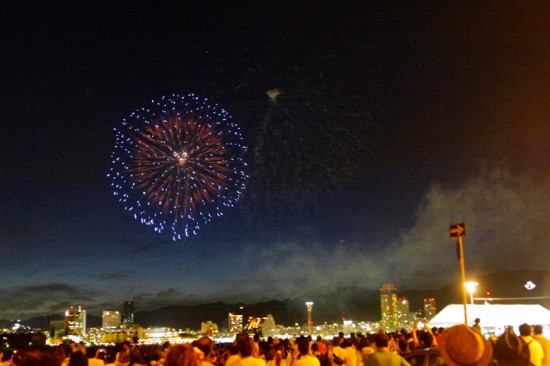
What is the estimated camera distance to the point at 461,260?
58.5ft

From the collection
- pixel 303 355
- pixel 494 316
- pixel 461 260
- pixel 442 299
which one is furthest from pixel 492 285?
pixel 303 355

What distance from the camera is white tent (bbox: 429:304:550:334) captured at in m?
25.4

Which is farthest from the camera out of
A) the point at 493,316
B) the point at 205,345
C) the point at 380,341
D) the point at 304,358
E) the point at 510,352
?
the point at 493,316

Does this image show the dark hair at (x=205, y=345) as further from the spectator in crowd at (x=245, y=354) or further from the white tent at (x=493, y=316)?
the white tent at (x=493, y=316)

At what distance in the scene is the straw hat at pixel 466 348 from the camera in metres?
3.83

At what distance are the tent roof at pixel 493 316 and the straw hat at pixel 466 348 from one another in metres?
22.4

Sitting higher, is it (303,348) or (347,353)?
(303,348)

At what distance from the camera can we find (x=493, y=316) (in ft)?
83.9

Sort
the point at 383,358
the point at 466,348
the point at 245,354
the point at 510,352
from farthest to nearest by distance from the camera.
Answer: the point at 383,358, the point at 245,354, the point at 510,352, the point at 466,348

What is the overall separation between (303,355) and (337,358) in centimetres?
391

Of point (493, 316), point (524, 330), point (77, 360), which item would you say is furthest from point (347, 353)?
point (493, 316)

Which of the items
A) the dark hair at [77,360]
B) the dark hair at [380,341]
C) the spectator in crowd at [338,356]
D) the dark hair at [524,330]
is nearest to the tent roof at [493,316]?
the spectator in crowd at [338,356]

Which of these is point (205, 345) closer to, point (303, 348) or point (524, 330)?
point (303, 348)

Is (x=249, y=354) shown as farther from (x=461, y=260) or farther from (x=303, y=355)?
(x=461, y=260)
